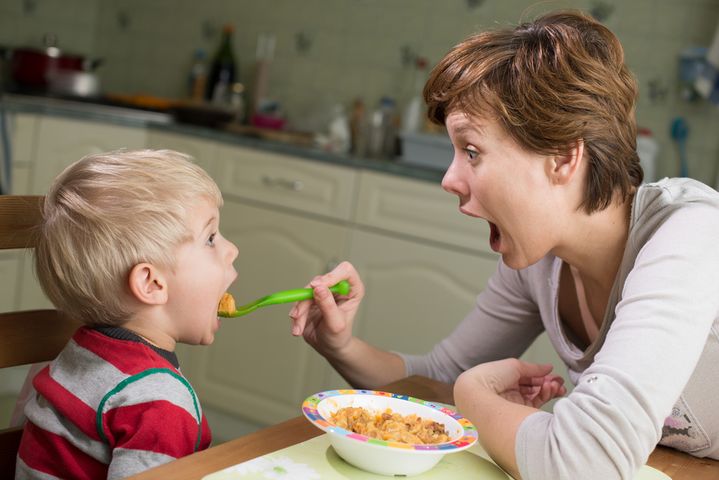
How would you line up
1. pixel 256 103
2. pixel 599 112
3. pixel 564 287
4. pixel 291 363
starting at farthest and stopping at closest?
pixel 256 103, pixel 291 363, pixel 564 287, pixel 599 112

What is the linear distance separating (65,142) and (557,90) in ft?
7.31

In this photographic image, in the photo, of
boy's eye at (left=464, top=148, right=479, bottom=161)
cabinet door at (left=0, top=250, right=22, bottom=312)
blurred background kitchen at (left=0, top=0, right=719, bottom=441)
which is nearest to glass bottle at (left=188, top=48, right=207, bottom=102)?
blurred background kitchen at (left=0, top=0, right=719, bottom=441)

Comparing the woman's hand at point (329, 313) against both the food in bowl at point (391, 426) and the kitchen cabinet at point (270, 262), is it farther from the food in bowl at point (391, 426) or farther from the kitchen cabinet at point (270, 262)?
the kitchen cabinet at point (270, 262)

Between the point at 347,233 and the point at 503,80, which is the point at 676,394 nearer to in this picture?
the point at 503,80

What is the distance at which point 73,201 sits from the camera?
104cm

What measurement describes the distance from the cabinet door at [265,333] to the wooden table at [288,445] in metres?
1.59

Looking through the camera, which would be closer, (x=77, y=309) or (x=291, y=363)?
(x=77, y=309)

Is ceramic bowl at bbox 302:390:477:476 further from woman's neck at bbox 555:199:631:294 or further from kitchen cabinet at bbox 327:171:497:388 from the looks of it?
kitchen cabinet at bbox 327:171:497:388

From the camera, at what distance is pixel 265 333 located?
A: 9.89ft

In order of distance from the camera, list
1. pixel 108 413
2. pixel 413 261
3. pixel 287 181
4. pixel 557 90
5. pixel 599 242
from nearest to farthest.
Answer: pixel 108 413 → pixel 557 90 → pixel 599 242 → pixel 413 261 → pixel 287 181

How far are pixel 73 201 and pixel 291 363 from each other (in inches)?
78.0

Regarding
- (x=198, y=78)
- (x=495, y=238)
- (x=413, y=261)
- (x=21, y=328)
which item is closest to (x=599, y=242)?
(x=495, y=238)

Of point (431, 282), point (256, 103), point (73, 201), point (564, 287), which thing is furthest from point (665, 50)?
point (73, 201)

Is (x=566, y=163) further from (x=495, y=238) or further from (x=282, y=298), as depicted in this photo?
(x=282, y=298)
